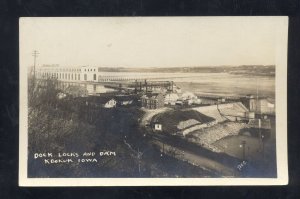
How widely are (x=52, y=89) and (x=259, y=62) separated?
360 mm

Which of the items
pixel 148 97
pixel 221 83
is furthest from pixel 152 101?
pixel 221 83

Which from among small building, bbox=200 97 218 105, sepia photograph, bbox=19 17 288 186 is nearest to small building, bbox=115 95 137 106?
sepia photograph, bbox=19 17 288 186

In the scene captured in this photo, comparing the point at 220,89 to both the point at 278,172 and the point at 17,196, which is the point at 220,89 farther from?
the point at 17,196

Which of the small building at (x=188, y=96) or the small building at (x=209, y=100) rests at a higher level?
the small building at (x=188, y=96)

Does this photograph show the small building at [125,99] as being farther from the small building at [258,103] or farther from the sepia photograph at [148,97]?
the small building at [258,103]

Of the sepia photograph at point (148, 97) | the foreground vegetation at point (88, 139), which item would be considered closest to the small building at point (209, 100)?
the sepia photograph at point (148, 97)

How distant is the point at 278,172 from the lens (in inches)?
34.8

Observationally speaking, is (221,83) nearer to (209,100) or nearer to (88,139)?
(209,100)

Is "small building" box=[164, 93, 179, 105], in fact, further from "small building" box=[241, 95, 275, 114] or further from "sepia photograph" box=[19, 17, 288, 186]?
"small building" box=[241, 95, 275, 114]

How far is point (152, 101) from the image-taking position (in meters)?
0.89

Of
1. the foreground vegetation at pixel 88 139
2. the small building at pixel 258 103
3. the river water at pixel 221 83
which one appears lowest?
the foreground vegetation at pixel 88 139

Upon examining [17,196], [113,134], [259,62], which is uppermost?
[259,62]

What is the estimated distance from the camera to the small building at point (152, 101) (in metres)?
0.88
